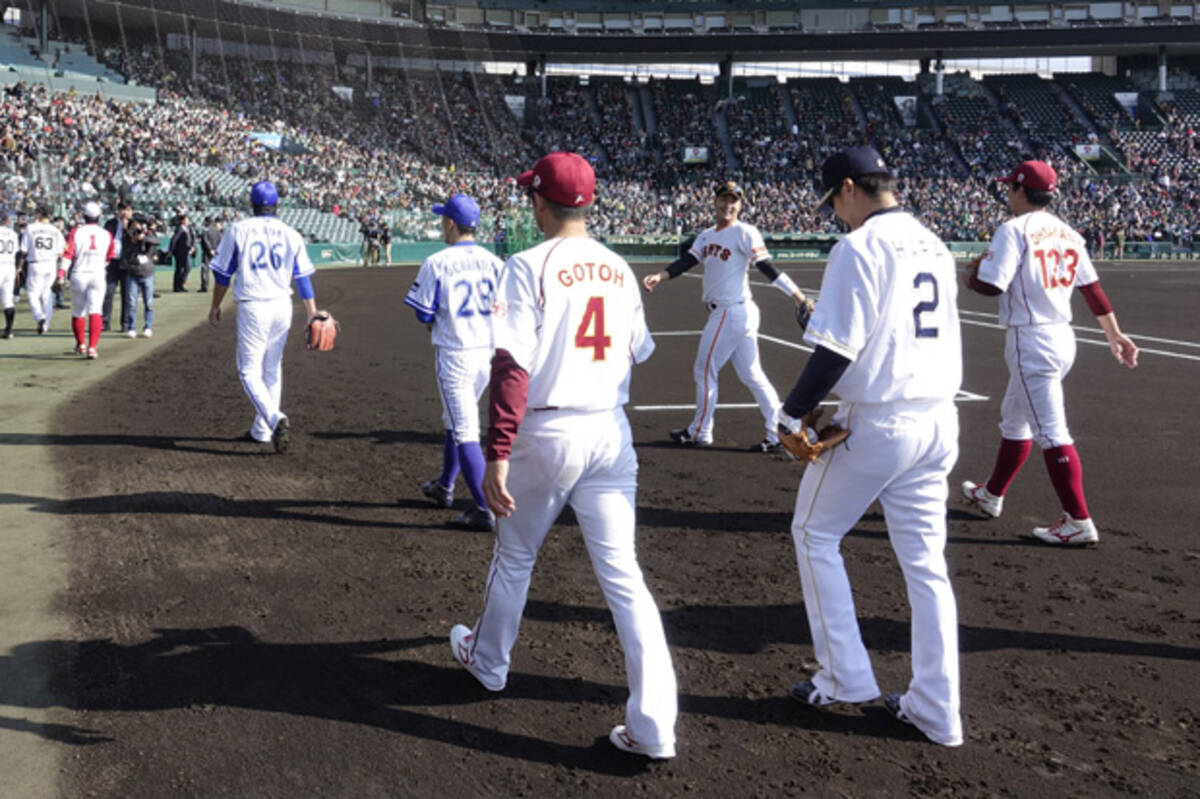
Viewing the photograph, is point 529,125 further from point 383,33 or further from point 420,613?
point 420,613

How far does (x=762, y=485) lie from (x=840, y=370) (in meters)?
4.22

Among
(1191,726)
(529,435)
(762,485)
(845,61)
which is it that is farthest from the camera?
(845,61)

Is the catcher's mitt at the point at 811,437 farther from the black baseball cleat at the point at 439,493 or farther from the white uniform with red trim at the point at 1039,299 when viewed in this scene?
the black baseball cleat at the point at 439,493

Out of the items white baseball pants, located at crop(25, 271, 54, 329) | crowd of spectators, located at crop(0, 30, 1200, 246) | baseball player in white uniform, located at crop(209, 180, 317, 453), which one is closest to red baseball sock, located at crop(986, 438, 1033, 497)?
baseball player in white uniform, located at crop(209, 180, 317, 453)

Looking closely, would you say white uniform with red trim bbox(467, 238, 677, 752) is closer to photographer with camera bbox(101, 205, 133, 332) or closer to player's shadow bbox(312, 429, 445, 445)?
player's shadow bbox(312, 429, 445, 445)

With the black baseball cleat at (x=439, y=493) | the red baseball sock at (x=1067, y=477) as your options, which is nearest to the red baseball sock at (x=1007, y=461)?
the red baseball sock at (x=1067, y=477)

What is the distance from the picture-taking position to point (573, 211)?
12.3 feet

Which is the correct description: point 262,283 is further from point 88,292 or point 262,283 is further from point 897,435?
point 88,292

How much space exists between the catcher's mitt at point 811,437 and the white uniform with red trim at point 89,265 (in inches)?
503

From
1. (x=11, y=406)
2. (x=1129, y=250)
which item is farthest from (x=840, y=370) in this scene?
(x=1129, y=250)

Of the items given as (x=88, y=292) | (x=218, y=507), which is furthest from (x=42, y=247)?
(x=218, y=507)

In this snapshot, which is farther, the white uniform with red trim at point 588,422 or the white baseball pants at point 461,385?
the white baseball pants at point 461,385

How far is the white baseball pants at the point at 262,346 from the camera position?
8.66 m

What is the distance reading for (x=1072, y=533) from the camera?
6285 millimetres
